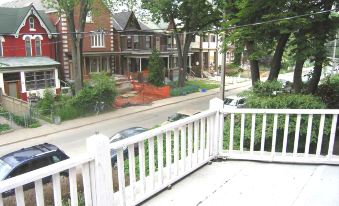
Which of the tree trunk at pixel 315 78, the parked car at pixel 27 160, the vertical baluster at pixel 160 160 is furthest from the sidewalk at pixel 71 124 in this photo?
the vertical baluster at pixel 160 160

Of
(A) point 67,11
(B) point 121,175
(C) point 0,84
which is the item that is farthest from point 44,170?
(C) point 0,84

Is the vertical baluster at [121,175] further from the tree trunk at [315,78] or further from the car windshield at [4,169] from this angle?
the tree trunk at [315,78]

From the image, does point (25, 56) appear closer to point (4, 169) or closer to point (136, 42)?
point (136, 42)

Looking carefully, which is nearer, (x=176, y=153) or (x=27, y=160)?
(x=176, y=153)

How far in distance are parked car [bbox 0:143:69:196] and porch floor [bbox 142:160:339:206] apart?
230 inches

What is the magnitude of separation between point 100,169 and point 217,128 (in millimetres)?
2635

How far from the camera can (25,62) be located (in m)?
26.3

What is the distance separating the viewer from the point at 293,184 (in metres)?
4.77

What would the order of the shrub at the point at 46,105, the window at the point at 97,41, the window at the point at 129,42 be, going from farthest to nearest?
the window at the point at 129,42, the window at the point at 97,41, the shrub at the point at 46,105

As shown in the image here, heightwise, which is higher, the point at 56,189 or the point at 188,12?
the point at 188,12

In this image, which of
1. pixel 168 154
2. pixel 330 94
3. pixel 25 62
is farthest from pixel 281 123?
pixel 25 62

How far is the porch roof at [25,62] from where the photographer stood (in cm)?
2492

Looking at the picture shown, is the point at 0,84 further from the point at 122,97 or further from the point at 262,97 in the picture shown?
the point at 262,97

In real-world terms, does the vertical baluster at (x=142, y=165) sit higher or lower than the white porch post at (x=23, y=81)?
higher
